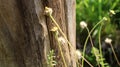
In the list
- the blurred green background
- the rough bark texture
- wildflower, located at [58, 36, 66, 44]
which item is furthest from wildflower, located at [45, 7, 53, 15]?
the blurred green background

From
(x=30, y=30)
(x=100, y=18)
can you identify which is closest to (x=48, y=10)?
(x=30, y=30)

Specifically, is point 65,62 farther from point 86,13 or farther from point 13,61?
point 86,13

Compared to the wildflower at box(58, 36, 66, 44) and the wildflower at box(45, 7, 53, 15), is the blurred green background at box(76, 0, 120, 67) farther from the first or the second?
the wildflower at box(45, 7, 53, 15)

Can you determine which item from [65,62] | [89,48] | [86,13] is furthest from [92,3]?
[65,62]

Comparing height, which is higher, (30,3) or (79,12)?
(30,3)

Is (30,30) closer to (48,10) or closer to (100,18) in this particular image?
(48,10)
